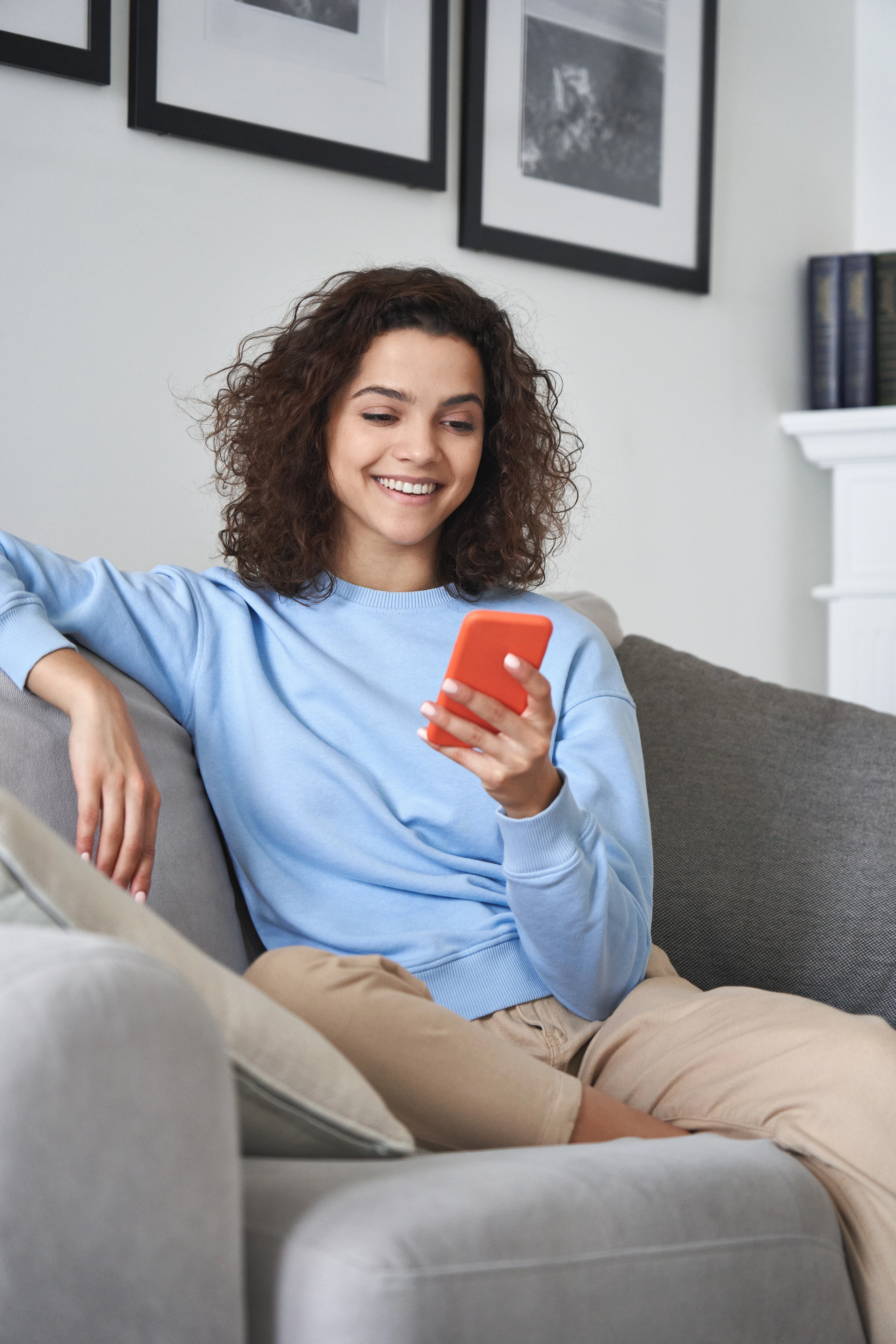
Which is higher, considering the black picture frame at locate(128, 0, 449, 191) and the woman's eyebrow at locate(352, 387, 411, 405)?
the black picture frame at locate(128, 0, 449, 191)

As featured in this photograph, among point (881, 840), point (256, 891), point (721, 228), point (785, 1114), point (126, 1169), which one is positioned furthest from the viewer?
point (721, 228)

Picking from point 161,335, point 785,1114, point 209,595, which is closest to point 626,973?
point 785,1114

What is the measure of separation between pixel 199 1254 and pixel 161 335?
1.48 metres

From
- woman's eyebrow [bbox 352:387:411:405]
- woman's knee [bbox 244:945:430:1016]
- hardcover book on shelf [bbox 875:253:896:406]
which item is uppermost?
hardcover book on shelf [bbox 875:253:896:406]

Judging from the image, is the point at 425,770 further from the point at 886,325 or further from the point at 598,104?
the point at 886,325

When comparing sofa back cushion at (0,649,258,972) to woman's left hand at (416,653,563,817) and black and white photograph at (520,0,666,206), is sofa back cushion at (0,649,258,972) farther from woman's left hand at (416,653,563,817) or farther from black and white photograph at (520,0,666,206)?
black and white photograph at (520,0,666,206)

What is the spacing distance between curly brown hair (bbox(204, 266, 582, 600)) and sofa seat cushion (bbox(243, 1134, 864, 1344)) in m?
0.75

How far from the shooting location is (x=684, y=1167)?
0.80 m

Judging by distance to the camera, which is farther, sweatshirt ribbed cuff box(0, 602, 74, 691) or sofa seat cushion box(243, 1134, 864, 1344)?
sweatshirt ribbed cuff box(0, 602, 74, 691)

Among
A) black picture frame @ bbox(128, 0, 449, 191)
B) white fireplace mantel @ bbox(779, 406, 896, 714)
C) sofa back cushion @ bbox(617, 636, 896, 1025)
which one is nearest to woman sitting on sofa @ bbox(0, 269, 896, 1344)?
sofa back cushion @ bbox(617, 636, 896, 1025)

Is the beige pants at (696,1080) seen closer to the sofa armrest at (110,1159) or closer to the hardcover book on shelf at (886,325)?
the sofa armrest at (110,1159)

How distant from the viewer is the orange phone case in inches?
37.9

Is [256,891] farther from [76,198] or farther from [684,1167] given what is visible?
[76,198]

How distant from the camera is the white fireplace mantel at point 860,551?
2633mm
